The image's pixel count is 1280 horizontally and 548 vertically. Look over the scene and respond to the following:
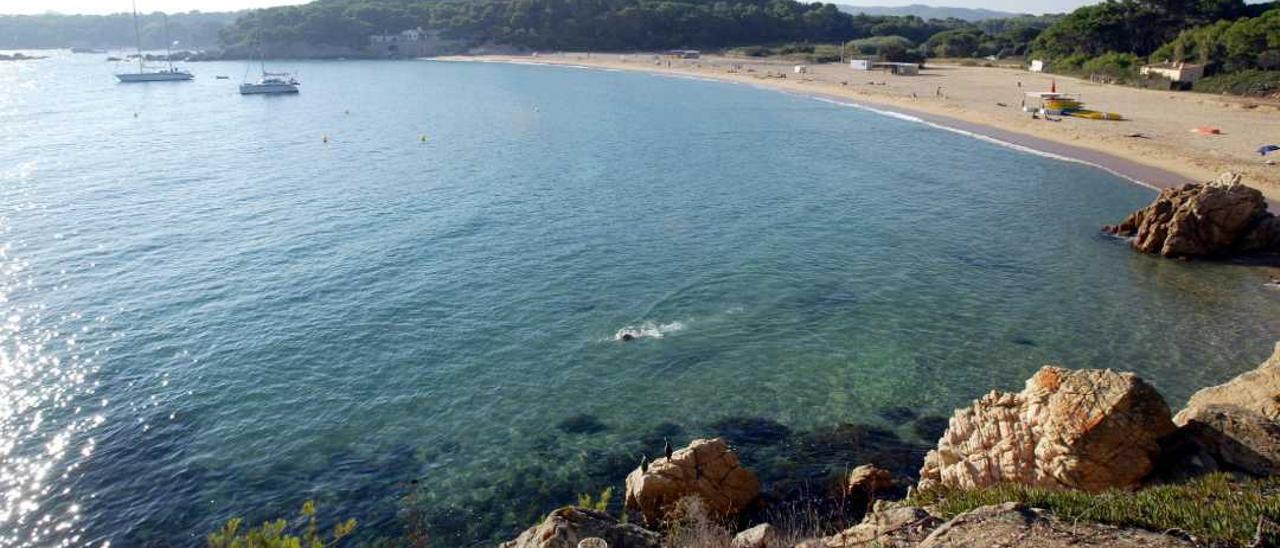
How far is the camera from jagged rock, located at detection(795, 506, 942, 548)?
12359 mm

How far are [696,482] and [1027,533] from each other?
335 inches

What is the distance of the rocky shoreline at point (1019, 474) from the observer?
12.0 metres

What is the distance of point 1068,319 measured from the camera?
104 feet

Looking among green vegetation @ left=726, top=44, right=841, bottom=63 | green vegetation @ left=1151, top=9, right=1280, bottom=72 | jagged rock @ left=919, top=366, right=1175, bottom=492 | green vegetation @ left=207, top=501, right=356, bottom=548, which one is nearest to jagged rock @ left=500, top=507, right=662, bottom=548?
green vegetation @ left=207, top=501, right=356, bottom=548

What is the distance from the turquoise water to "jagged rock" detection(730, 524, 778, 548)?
5.92 metres

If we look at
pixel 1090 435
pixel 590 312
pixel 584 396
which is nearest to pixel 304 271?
pixel 590 312

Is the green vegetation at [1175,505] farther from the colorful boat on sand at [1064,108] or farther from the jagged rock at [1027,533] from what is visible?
the colorful boat on sand at [1064,108]

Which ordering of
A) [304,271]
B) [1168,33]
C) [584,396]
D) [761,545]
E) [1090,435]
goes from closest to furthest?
[761,545] < [1090,435] < [584,396] < [304,271] < [1168,33]

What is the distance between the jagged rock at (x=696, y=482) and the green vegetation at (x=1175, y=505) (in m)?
5.73

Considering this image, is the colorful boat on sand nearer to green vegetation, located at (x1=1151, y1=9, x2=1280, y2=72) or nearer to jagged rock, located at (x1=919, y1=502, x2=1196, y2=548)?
green vegetation, located at (x1=1151, y1=9, x2=1280, y2=72)

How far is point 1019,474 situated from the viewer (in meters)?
17.1

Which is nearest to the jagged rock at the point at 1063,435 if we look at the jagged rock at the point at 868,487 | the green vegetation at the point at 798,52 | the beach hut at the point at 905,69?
the jagged rock at the point at 868,487

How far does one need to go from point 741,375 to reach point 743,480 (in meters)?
8.03

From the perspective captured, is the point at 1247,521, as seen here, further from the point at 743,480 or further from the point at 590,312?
the point at 590,312
